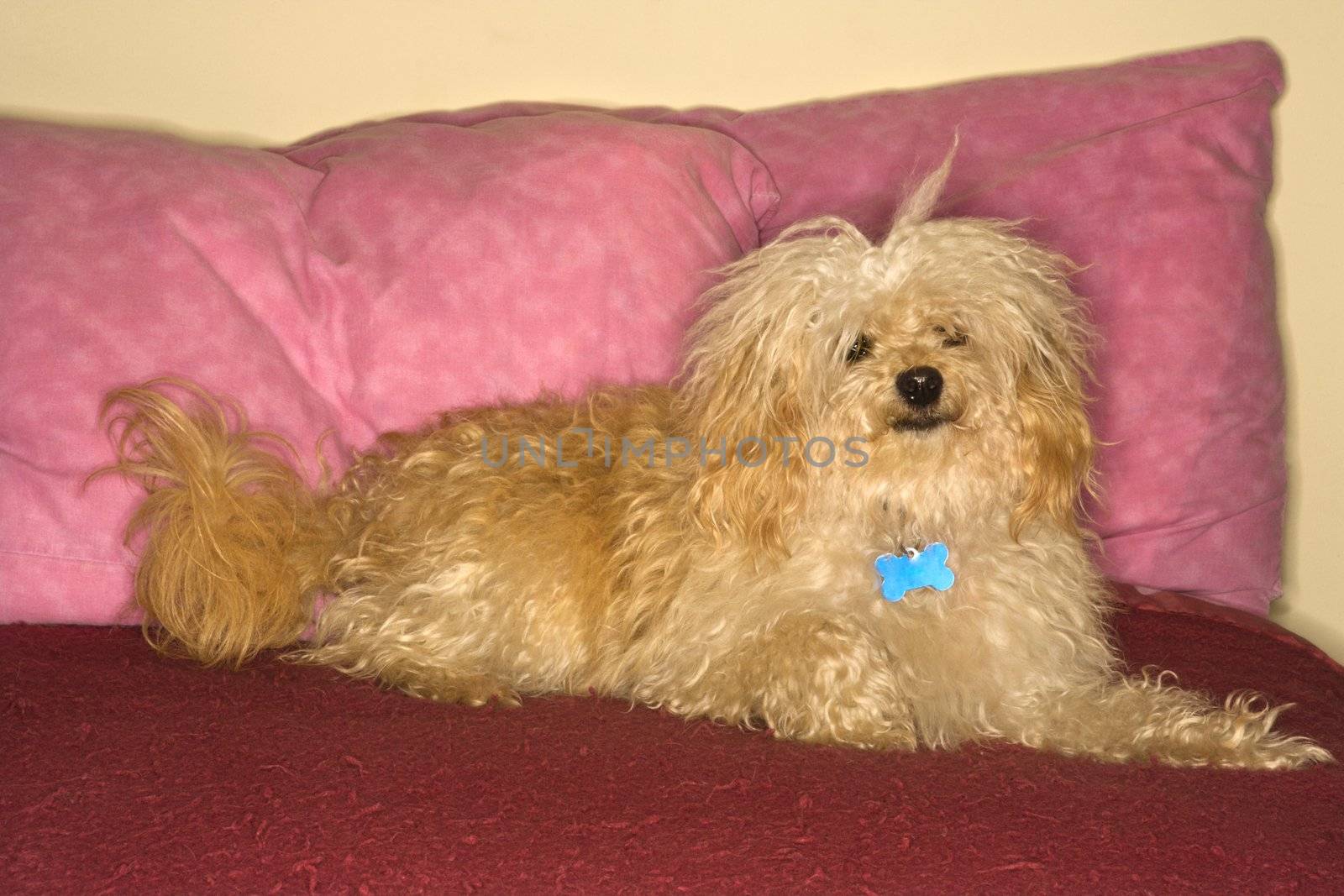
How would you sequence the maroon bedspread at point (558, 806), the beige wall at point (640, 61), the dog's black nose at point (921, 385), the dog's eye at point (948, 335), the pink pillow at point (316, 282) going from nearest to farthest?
the maroon bedspread at point (558, 806) → the dog's black nose at point (921, 385) → the dog's eye at point (948, 335) → the pink pillow at point (316, 282) → the beige wall at point (640, 61)

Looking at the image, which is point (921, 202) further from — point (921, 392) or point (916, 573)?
point (916, 573)

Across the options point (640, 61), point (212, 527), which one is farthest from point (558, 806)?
point (640, 61)

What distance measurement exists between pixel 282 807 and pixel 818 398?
3.56ft

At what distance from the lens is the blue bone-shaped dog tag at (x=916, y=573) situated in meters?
2.26

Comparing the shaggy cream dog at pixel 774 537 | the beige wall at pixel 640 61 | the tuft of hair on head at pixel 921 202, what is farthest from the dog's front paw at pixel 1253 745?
the beige wall at pixel 640 61

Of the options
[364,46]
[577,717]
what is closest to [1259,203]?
[577,717]

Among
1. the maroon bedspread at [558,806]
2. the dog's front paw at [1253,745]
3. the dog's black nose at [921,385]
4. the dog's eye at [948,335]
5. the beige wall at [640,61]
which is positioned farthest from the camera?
the beige wall at [640,61]

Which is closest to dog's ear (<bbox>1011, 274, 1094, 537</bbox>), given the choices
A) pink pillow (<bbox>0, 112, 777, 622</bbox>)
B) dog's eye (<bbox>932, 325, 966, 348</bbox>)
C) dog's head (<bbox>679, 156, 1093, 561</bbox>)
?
dog's head (<bbox>679, 156, 1093, 561</bbox>)

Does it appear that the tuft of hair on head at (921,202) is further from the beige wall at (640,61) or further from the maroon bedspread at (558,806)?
the beige wall at (640,61)

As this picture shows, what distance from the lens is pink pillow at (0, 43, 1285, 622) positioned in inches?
101

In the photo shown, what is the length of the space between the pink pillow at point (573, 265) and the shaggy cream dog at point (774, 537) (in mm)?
209

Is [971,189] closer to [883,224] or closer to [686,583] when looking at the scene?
[883,224]

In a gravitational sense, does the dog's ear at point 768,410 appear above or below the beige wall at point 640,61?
below

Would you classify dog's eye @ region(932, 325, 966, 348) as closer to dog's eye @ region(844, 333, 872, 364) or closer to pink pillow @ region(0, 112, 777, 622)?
dog's eye @ region(844, 333, 872, 364)
